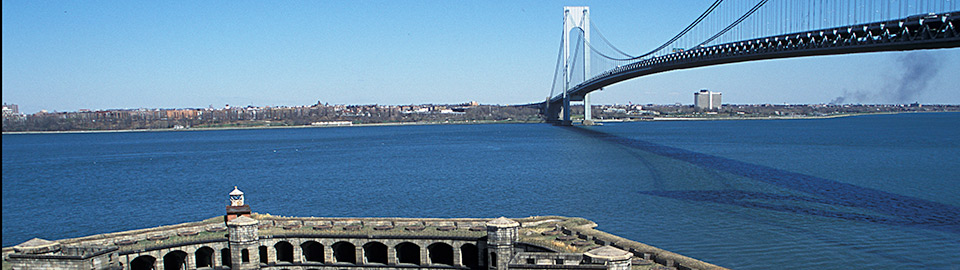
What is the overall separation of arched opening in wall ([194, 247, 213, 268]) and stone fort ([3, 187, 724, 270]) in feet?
0.10

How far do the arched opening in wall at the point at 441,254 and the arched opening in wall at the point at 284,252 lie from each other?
4.49 meters

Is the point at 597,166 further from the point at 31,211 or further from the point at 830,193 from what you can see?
the point at 31,211

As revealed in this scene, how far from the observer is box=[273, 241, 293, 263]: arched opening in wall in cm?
2350

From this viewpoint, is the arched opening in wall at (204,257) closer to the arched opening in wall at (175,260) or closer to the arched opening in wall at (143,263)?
the arched opening in wall at (175,260)

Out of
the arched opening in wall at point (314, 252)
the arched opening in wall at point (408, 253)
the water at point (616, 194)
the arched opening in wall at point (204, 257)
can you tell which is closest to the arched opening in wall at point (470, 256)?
the arched opening in wall at point (408, 253)

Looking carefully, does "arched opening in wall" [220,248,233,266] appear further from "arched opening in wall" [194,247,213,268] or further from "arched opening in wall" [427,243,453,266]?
"arched opening in wall" [427,243,453,266]

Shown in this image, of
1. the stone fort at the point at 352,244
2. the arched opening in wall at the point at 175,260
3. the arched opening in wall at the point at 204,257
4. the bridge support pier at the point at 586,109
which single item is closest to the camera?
the stone fort at the point at 352,244

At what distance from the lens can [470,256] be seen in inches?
894

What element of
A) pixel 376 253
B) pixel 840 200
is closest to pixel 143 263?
pixel 376 253

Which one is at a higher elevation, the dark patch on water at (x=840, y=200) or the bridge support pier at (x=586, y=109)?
the bridge support pier at (x=586, y=109)

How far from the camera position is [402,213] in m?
35.4

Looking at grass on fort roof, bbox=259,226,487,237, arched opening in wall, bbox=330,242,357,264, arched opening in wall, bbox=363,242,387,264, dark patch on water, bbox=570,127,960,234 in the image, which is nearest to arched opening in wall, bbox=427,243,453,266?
grass on fort roof, bbox=259,226,487,237

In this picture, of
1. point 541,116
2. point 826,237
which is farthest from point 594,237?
point 541,116

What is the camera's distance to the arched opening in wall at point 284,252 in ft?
77.1
